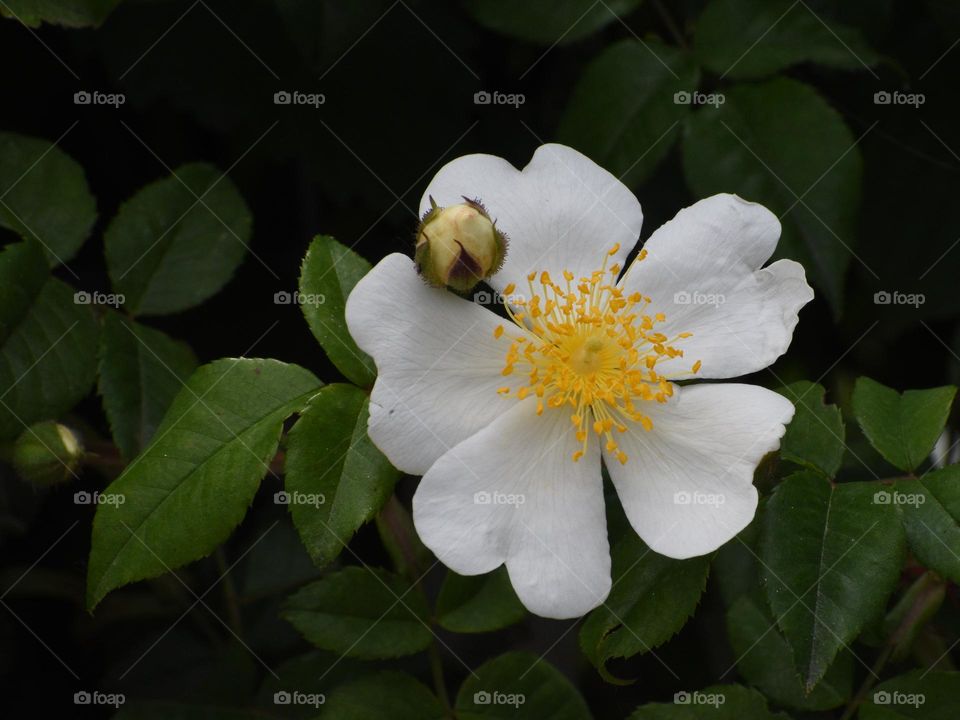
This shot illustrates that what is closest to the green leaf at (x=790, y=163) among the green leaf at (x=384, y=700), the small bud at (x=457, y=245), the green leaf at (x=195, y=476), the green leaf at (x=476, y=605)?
the small bud at (x=457, y=245)

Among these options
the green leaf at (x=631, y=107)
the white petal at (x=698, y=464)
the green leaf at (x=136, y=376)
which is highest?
the green leaf at (x=631, y=107)

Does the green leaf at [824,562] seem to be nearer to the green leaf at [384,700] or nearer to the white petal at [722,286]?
the white petal at [722,286]

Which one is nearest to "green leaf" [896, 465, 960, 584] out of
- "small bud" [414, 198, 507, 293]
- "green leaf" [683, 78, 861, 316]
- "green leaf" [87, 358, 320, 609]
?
"green leaf" [683, 78, 861, 316]

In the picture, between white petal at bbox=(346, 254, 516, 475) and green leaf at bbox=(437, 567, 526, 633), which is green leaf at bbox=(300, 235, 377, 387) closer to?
white petal at bbox=(346, 254, 516, 475)

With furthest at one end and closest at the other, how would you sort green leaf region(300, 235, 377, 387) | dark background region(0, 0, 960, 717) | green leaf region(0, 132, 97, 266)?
dark background region(0, 0, 960, 717)
green leaf region(0, 132, 97, 266)
green leaf region(300, 235, 377, 387)

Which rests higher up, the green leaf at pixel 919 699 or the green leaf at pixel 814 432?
the green leaf at pixel 814 432

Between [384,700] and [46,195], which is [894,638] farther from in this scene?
[46,195]
